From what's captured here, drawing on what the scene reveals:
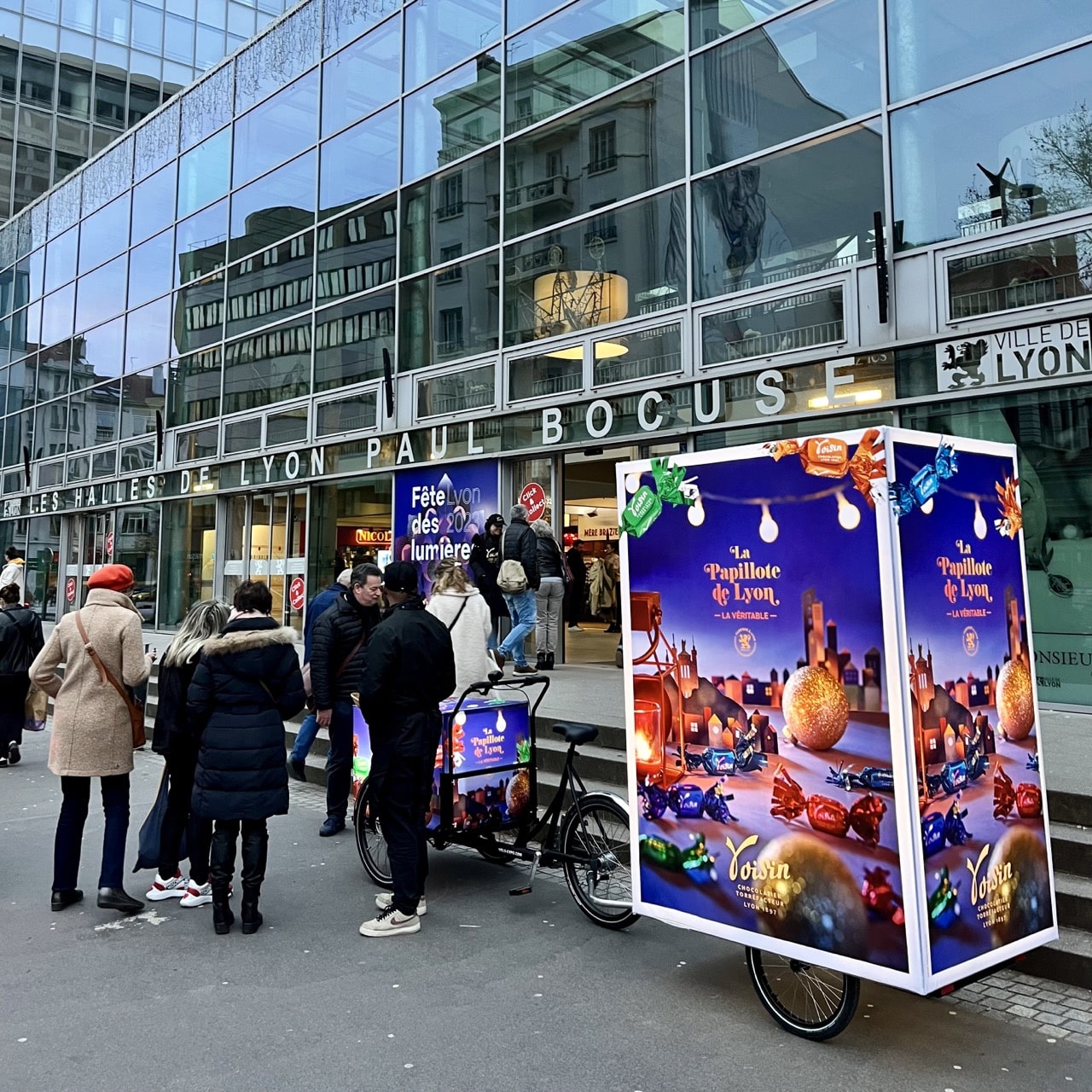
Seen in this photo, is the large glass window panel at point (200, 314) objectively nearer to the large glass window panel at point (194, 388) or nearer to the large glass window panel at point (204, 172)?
the large glass window panel at point (194, 388)

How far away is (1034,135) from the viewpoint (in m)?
9.08

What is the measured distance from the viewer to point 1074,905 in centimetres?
466

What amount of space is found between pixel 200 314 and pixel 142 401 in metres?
2.95

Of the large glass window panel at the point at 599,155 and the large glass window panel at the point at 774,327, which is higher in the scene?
the large glass window panel at the point at 599,155

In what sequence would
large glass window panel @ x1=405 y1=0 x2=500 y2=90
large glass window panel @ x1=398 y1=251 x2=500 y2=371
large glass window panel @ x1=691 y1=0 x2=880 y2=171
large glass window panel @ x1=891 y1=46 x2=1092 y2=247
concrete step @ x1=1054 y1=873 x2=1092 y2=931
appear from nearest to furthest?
concrete step @ x1=1054 y1=873 x2=1092 y2=931 → large glass window panel @ x1=891 y1=46 x2=1092 y2=247 → large glass window panel @ x1=691 y1=0 x2=880 y2=171 → large glass window panel @ x1=398 y1=251 x2=500 y2=371 → large glass window panel @ x1=405 y1=0 x2=500 y2=90

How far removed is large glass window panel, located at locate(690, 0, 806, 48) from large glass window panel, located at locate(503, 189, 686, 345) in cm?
191

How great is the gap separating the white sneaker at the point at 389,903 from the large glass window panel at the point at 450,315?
9.67 meters

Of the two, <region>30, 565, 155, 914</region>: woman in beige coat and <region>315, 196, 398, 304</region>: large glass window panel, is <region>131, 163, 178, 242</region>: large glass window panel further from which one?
<region>30, 565, 155, 914</region>: woman in beige coat

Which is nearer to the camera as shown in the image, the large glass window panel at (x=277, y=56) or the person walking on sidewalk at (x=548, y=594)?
the person walking on sidewalk at (x=548, y=594)

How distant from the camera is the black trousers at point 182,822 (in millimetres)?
5621

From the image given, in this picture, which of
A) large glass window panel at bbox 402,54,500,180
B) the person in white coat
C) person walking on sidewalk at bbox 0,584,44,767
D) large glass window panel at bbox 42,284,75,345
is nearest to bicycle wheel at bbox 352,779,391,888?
the person in white coat

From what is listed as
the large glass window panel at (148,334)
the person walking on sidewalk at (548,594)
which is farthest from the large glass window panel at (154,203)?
the person walking on sidewalk at (548,594)

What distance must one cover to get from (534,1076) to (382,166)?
1520 cm

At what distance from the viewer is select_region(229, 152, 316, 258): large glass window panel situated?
17.5 meters
